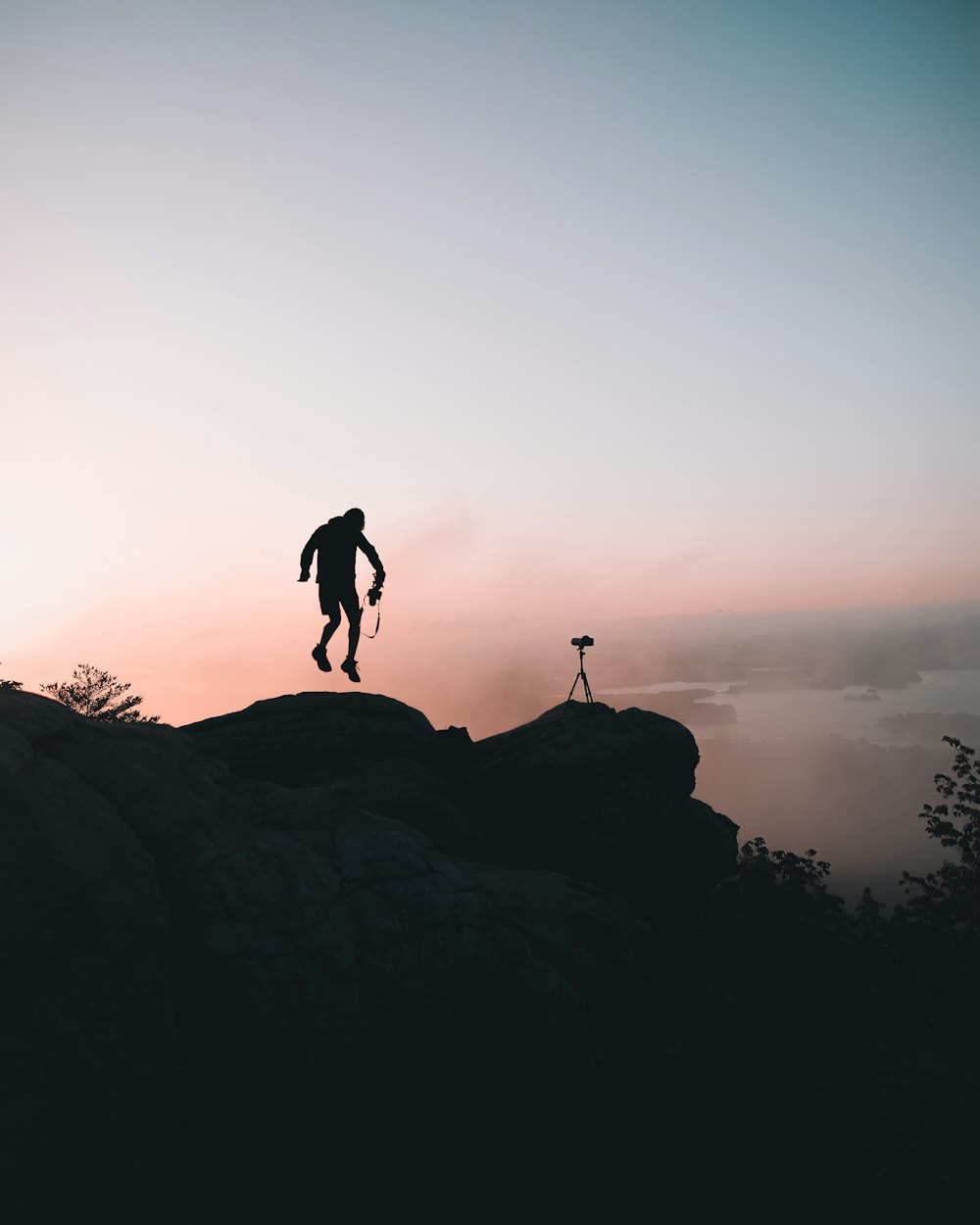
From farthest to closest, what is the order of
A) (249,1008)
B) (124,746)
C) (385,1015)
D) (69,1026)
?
(124,746), (385,1015), (249,1008), (69,1026)

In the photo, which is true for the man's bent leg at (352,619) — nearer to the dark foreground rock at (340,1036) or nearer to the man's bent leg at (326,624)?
the man's bent leg at (326,624)

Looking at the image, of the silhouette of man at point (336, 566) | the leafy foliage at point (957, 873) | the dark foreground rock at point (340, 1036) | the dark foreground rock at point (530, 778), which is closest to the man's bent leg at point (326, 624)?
the silhouette of man at point (336, 566)

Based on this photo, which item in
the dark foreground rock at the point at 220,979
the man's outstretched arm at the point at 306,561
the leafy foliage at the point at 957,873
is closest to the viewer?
the dark foreground rock at the point at 220,979

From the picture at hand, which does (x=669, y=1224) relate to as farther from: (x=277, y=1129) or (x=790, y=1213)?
(x=277, y=1129)

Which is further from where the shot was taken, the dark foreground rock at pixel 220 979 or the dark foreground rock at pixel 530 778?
the dark foreground rock at pixel 530 778

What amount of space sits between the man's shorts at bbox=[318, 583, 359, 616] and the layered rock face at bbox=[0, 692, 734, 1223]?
557cm

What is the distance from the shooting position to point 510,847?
14797 mm

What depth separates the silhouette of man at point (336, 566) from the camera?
15.8 metres

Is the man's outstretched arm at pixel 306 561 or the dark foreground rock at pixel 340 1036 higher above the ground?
the man's outstretched arm at pixel 306 561

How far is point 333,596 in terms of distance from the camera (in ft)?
51.9

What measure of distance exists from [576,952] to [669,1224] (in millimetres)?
4104

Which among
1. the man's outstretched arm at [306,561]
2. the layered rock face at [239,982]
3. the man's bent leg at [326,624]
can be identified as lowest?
the layered rock face at [239,982]

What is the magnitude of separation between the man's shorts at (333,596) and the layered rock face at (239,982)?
5.57 m

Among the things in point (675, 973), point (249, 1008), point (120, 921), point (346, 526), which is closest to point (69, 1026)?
point (120, 921)
